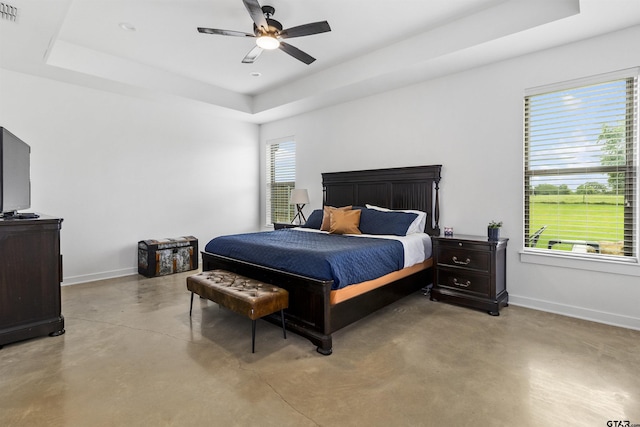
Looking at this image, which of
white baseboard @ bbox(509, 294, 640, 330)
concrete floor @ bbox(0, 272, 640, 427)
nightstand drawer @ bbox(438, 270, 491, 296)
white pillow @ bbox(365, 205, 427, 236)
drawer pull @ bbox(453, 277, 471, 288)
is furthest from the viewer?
white pillow @ bbox(365, 205, 427, 236)

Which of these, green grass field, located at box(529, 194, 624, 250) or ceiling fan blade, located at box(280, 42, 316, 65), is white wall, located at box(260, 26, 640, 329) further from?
ceiling fan blade, located at box(280, 42, 316, 65)

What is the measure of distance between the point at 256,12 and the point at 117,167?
139 inches

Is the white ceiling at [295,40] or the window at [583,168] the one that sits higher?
the white ceiling at [295,40]

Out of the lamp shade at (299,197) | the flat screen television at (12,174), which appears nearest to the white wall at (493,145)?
the lamp shade at (299,197)

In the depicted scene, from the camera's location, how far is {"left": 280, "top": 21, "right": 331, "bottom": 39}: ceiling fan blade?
2814mm

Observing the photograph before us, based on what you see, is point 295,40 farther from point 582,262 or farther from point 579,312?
point 579,312

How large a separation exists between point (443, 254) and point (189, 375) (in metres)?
2.84

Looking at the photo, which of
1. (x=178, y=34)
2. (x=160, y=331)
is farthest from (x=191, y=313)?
(x=178, y=34)

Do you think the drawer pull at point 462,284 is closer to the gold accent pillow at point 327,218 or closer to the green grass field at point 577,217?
the green grass field at point 577,217

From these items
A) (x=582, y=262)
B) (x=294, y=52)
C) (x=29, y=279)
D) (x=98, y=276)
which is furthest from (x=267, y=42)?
(x=98, y=276)

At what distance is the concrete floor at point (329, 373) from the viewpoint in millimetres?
1771

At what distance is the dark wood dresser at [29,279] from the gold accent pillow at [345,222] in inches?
114

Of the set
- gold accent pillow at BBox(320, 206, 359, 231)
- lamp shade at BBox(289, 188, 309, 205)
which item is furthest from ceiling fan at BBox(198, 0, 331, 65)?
lamp shade at BBox(289, 188, 309, 205)

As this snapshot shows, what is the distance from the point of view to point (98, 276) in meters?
4.73
